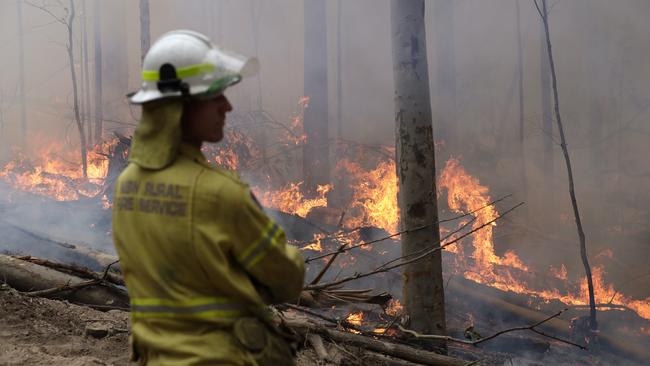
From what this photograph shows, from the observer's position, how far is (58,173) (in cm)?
1673

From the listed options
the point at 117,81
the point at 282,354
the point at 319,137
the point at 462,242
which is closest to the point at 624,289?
the point at 462,242

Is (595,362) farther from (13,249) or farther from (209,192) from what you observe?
(13,249)

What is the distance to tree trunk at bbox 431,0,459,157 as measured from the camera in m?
18.5

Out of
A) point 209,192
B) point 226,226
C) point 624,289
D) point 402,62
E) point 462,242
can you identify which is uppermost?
point 402,62

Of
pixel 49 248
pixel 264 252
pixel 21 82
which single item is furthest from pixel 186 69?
pixel 21 82

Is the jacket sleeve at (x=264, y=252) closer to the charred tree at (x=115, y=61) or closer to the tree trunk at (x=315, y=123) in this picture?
the tree trunk at (x=315, y=123)

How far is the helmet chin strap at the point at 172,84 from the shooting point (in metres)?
1.68

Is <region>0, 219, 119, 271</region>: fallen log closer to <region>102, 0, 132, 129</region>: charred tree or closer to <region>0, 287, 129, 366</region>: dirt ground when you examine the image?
<region>0, 287, 129, 366</region>: dirt ground

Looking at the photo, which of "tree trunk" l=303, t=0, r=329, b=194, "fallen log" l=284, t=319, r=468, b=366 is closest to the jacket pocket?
"fallen log" l=284, t=319, r=468, b=366

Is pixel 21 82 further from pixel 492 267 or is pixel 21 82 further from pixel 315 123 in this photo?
pixel 492 267

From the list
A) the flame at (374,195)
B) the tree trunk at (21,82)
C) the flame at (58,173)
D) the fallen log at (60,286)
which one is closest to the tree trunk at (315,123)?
the flame at (374,195)

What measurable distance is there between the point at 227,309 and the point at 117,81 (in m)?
23.8

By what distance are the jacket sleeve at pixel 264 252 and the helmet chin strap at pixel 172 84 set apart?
1.29ft

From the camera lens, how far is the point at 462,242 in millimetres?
11562
